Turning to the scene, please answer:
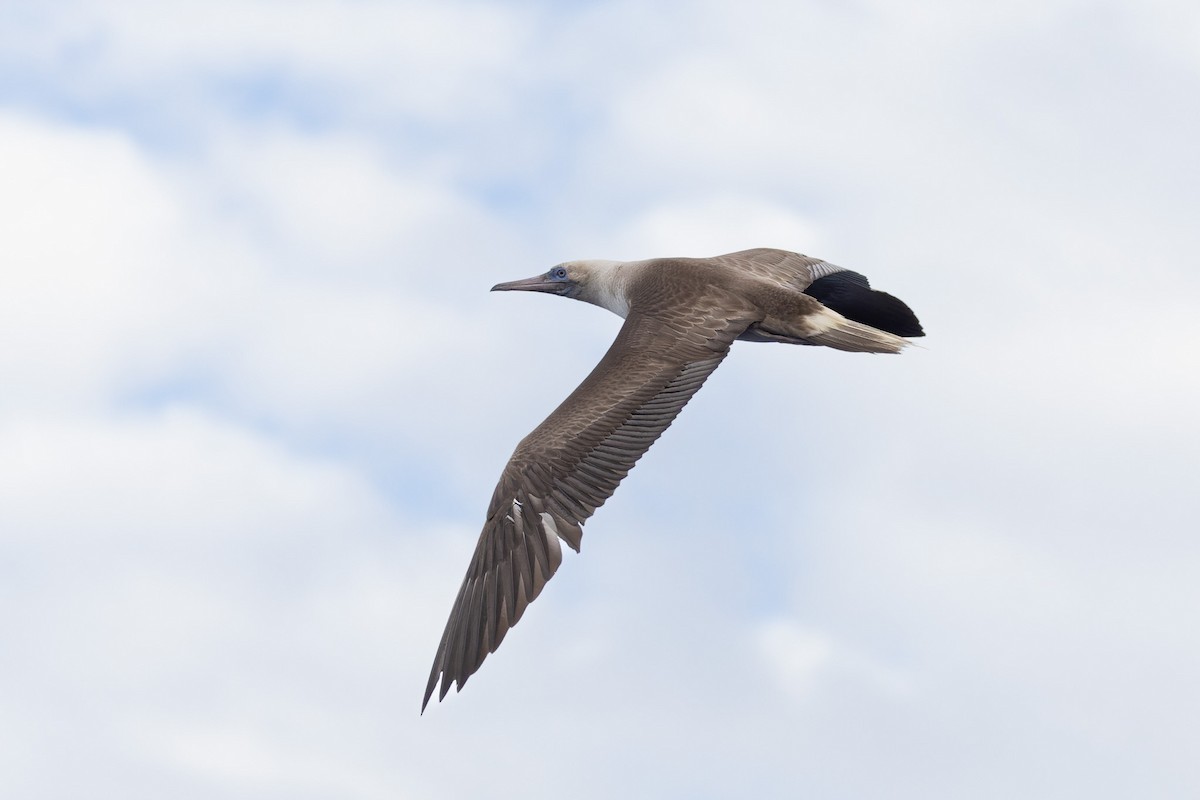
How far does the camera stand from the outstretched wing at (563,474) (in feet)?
44.4

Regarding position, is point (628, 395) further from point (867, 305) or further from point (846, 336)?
point (867, 305)

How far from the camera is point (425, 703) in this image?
13.3m

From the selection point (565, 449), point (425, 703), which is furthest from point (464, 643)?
point (565, 449)

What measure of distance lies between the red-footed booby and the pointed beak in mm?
1614

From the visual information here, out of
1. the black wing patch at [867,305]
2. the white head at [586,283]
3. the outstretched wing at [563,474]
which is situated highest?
the white head at [586,283]

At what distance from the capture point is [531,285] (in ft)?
59.3

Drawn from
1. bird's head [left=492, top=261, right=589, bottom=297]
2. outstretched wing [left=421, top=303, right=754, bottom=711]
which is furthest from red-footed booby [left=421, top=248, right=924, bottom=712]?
bird's head [left=492, top=261, right=589, bottom=297]

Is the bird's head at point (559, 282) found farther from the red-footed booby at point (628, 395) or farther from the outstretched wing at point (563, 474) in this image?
the outstretched wing at point (563, 474)

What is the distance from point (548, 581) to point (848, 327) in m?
3.93

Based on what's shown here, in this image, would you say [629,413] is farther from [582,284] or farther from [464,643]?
[582,284]

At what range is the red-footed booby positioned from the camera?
44.6 ft

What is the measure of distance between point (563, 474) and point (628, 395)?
3.24ft

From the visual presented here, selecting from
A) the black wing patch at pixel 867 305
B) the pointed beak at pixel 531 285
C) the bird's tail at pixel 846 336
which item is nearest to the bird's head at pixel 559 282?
the pointed beak at pixel 531 285

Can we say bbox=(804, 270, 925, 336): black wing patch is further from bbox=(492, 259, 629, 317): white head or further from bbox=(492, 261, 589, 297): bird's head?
bbox=(492, 261, 589, 297): bird's head
